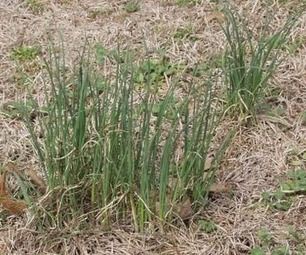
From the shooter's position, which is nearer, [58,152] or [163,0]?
[58,152]

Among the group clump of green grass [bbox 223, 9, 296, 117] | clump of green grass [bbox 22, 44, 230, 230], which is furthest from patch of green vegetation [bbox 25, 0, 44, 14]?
clump of green grass [bbox 22, 44, 230, 230]

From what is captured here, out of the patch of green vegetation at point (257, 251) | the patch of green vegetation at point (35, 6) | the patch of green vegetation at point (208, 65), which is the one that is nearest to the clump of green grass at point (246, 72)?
the patch of green vegetation at point (208, 65)

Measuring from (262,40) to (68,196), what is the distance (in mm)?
922

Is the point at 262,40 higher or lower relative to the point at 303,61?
higher

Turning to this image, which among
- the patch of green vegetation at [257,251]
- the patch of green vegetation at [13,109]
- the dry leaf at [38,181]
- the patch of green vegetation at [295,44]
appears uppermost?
the patch of green vegetation at [295,44]

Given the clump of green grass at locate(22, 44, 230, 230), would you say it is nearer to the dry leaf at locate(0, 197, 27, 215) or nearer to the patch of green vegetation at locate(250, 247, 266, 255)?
the dry leaf at locate(0, 197, 27, 215)

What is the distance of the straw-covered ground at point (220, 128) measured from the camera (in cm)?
237

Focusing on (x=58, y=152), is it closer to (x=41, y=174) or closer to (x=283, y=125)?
(x=41, y=174)

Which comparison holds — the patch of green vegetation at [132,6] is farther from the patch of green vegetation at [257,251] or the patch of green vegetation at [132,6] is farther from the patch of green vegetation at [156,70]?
the patch of green vegetation at [257,251]

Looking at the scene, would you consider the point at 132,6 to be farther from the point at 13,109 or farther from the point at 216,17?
the point at 13,109

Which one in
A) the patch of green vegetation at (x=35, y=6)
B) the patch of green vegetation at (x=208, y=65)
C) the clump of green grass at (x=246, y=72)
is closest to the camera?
the clump of green grass at (x=246, y=72)

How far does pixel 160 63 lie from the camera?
326cm

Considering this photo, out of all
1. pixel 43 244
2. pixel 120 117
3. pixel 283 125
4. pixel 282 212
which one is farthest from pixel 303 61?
pixel 43 244

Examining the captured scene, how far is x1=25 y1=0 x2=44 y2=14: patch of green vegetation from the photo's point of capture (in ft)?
12.0
